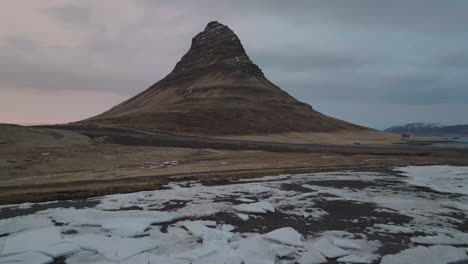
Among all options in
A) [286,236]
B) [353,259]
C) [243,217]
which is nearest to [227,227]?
[243,217]

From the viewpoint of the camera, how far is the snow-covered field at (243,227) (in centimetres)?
941

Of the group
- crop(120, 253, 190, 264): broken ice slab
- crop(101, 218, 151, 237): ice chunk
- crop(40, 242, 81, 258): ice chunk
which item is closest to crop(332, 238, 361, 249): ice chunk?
crop(120, 253, 190, 264): broken ice slab

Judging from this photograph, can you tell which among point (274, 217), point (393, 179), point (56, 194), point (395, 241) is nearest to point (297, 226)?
point (274, 217)

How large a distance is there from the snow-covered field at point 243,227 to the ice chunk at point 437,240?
1.4 inches

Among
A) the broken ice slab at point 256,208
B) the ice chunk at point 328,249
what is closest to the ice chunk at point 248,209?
the broken ice slab at point 256,208

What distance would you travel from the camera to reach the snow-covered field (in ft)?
30.9

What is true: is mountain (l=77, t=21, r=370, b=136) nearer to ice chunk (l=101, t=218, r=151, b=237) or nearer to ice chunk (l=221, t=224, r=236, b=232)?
ice chunk (l=101, t=218, r=151, b=237)

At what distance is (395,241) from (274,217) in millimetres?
5109

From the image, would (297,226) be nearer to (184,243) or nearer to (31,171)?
(184,243)

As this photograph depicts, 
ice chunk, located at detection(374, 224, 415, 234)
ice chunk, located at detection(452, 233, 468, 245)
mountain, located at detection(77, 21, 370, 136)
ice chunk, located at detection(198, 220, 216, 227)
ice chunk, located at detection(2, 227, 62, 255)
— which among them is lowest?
ice chunk, located at detection(452, 233, 468, 245)

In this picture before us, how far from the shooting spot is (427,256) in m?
9.55

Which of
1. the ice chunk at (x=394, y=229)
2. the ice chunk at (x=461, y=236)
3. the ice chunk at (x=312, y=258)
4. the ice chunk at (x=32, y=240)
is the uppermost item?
the ice chunk at (x=32, y=240)

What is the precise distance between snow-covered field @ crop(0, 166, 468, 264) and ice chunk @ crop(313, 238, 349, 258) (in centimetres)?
3

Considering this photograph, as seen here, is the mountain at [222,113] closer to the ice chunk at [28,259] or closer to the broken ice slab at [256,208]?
the broken ice slab at [256,208]
